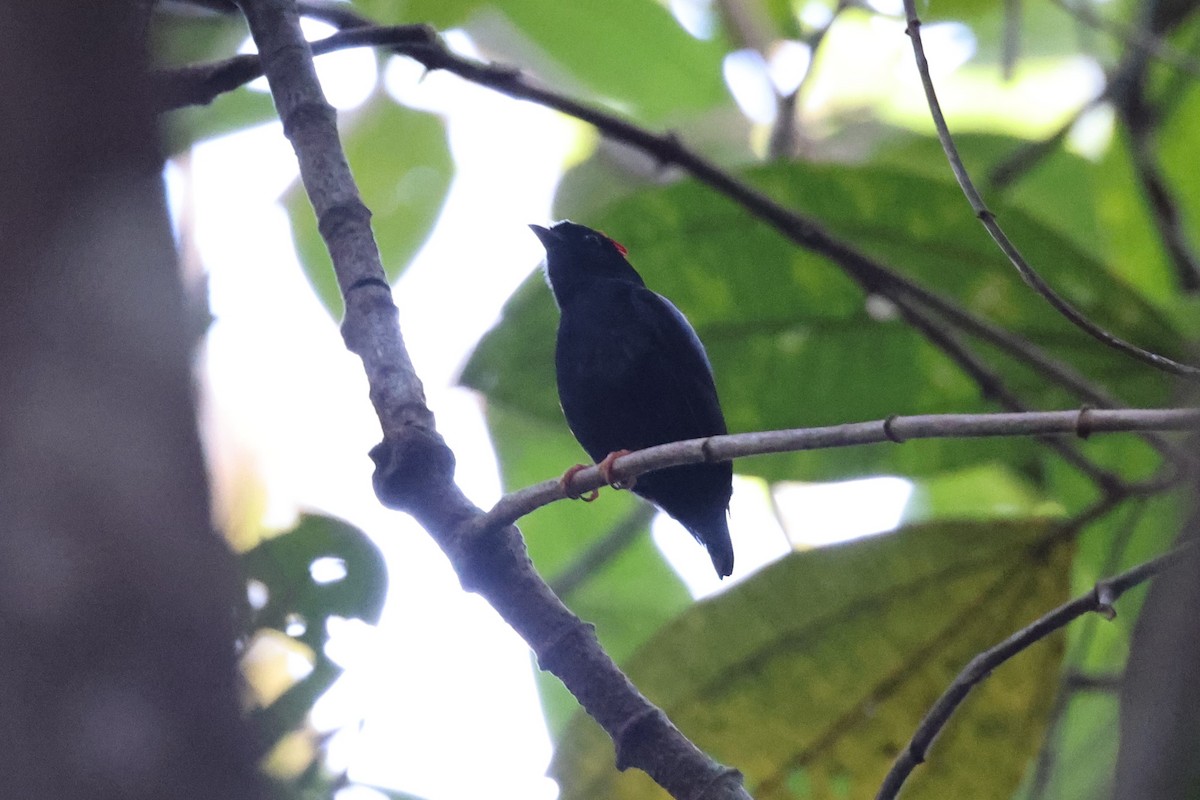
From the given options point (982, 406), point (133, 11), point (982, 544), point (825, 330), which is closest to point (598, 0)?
point (825, 330)

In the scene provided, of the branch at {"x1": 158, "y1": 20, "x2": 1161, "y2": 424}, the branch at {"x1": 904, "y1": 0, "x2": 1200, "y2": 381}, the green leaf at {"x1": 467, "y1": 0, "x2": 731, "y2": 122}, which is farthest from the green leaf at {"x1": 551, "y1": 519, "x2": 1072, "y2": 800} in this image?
the green leaf at {"x1": 467, "y1": 0, "x2": 731, "y2": 122}

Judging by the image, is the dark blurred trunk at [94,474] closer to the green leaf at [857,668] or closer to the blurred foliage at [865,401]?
the blurred foliage at [865,401]

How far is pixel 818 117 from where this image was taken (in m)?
6.11

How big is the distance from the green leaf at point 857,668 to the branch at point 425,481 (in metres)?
1.21

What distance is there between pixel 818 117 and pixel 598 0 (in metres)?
2.00

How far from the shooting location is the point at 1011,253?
196 cm

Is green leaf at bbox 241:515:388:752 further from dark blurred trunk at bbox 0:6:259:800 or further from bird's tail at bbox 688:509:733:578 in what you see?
dark blurred trunk at bbox 0:6:259:800

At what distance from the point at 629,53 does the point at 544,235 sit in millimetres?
756

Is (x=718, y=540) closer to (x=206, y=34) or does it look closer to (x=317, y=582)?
(x=317, y=582)

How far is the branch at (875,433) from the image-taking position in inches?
53.7

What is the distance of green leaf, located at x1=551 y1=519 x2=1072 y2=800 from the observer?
10.3ft

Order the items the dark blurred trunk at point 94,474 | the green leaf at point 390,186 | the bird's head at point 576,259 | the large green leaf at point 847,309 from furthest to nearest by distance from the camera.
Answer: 1. the bird's head at point 576,259
2. the green leaf at point 390,186
3. the large green leaf at point 847,309
4. the dark blurred trunk at point 94,474

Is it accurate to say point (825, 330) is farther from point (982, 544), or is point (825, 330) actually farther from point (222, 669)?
point (222, 669)

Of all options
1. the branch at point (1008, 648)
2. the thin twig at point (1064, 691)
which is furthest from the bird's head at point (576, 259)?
the branch at point (1008, 648)
